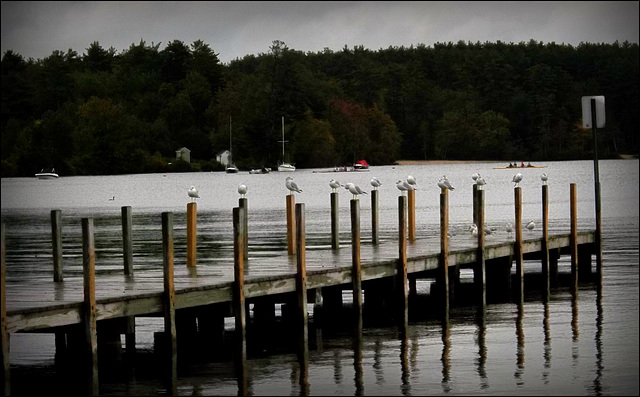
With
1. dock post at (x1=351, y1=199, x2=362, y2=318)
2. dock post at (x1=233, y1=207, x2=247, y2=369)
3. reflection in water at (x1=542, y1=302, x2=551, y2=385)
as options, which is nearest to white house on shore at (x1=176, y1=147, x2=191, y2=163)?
reflection in water at (x1=542, y1=302, x2=551, y2=385)

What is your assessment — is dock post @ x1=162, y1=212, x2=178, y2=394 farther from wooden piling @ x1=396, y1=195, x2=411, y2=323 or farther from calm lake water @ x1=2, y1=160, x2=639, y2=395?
wooden piling @ x1=396, y1=195, x2=411, y2=323

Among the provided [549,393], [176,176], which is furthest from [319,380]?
[176,176]

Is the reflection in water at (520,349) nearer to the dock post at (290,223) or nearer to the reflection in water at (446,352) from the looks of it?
the reflection in water at (446,352)

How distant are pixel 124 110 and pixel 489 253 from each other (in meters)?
121

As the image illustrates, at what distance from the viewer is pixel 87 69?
159125 millimetres

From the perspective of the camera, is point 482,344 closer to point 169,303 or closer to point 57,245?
point 169,303

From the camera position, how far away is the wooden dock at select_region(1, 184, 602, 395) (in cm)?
1719

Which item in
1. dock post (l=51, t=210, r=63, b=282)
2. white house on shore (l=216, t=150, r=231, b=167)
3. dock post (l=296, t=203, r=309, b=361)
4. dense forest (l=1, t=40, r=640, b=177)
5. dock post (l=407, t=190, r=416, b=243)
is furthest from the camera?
white house on shore (l=216, t=150, r=231, b=167)

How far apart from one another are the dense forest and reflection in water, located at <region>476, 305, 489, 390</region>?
3941 inches

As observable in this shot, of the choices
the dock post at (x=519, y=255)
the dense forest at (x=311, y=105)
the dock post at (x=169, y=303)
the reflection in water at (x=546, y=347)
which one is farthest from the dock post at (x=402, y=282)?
the dense forest at (x=311, y=105)

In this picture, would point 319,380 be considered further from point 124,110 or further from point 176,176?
point 124,110

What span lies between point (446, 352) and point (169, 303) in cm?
479

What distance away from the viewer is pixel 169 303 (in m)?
18.0

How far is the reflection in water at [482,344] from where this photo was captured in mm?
18306
